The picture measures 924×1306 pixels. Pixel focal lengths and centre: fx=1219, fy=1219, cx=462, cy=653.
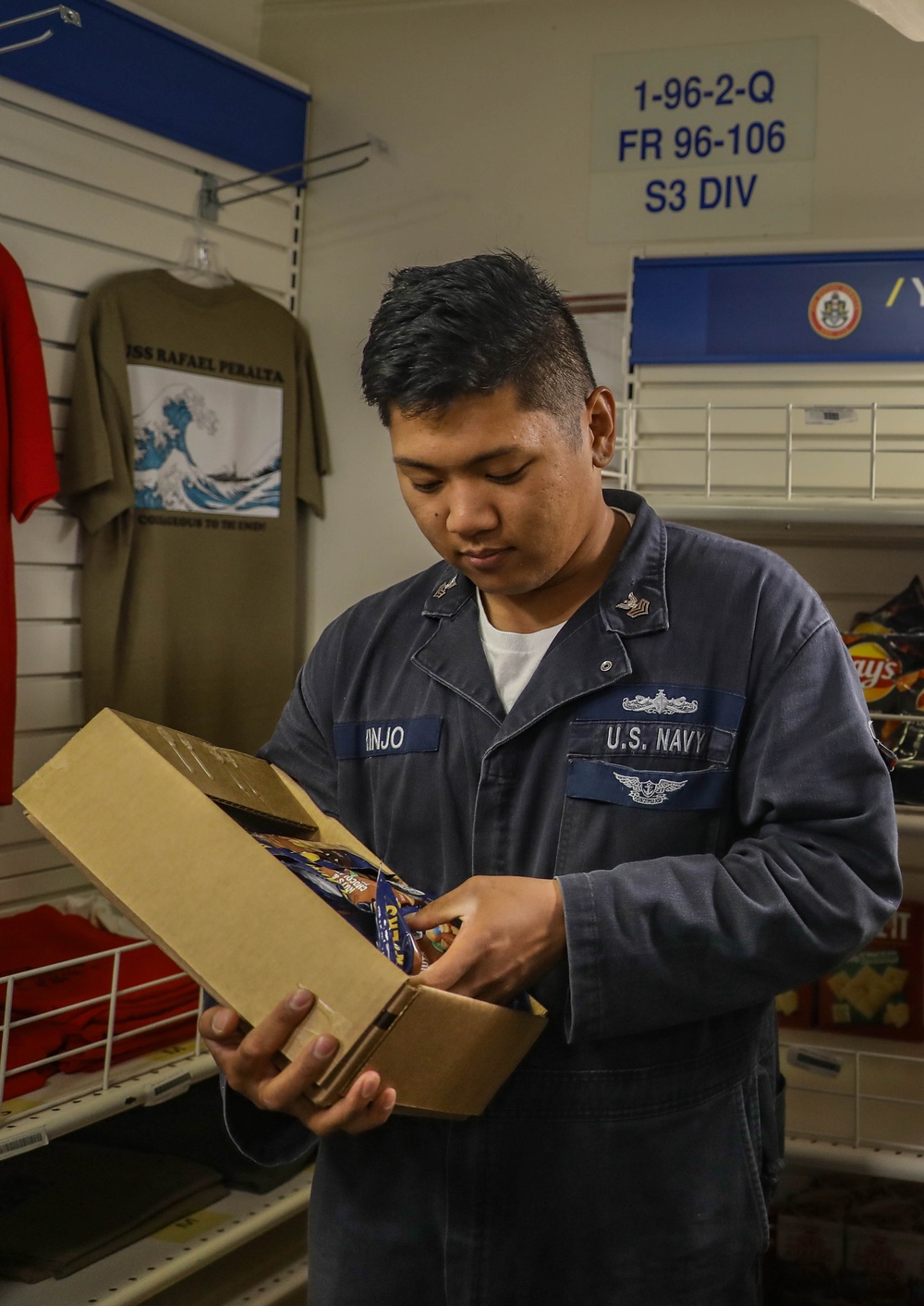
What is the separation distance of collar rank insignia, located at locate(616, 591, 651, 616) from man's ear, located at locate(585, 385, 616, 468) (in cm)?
16

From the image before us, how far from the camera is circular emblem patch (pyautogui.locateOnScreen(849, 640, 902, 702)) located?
2.16 m

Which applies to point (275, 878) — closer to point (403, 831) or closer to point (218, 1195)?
point (403, 831)

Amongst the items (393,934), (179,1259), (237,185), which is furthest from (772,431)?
(179,1259)

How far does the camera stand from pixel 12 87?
2.43 m

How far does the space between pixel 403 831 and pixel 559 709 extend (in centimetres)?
24

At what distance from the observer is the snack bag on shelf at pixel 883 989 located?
93.0 inches

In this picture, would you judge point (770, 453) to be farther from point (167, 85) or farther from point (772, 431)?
point (167, 85)

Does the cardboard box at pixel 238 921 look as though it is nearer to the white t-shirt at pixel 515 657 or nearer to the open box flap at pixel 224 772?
the open box flap at pixel 224 772

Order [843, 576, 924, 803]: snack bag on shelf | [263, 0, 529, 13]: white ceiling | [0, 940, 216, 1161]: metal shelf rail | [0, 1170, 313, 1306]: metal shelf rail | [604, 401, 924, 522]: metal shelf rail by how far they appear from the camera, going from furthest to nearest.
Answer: [263, 0, 529, 13]: white ceiling, [604, 401, 924, 522]: metal shelf rail, [843, 576, 924, 803]: snack bag on shelf, [0, 1170, 313, 1306]: metal shelf rail, [0, 940, 216, 1161]: metal shelf rail

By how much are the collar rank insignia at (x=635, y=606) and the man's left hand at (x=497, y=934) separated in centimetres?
35

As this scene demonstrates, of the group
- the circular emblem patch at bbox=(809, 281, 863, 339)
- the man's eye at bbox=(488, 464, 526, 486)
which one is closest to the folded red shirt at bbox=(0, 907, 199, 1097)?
the man's eye at bbox=(488, 464, 526, 486)

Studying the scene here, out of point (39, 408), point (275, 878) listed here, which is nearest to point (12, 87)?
point (39, 408)

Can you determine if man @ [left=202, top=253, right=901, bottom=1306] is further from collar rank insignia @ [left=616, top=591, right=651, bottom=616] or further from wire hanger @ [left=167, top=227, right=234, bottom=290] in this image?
wire hanger @ [left=167, top=227, right=234, bottom=290]

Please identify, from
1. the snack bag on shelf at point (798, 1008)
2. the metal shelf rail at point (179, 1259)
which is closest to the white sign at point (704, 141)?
the snack bag on shelf at point (798, 1008)
